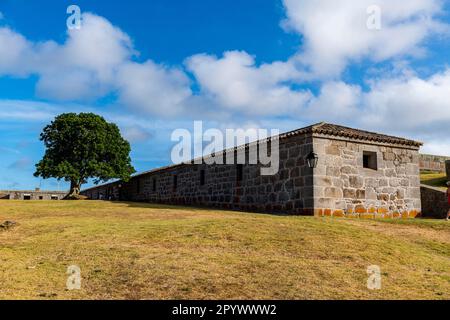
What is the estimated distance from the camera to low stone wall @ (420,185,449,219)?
54.8 feet

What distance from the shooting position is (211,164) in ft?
66.5

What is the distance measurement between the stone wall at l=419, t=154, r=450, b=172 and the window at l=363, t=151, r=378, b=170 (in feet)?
38.8

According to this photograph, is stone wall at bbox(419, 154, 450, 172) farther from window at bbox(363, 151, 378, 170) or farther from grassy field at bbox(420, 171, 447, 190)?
window at bbox(363, 151, 378, 170)

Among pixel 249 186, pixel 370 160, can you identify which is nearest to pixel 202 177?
pixel 249 186

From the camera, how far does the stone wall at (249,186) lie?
14.2 metres

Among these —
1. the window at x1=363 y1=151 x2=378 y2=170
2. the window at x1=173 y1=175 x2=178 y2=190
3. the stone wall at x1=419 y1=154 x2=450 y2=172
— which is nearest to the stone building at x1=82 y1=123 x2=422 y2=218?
the window at x1=363 y1=151 x2=378 y2=170

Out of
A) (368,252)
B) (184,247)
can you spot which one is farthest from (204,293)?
(368,252)

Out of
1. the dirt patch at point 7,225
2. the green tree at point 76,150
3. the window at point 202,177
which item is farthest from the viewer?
the green tree at point 76,150

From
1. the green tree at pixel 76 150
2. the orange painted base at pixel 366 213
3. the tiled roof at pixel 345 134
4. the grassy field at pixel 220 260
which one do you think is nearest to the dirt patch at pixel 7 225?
the grassy field at pixel 220 260

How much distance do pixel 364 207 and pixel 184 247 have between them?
9.06 metres

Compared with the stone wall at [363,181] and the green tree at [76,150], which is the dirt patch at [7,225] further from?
the green tree at [76,150]

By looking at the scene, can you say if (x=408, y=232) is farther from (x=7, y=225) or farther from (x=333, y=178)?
(x=7, y=225)

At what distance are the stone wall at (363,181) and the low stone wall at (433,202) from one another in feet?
3.78

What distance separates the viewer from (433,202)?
17.2 metres
